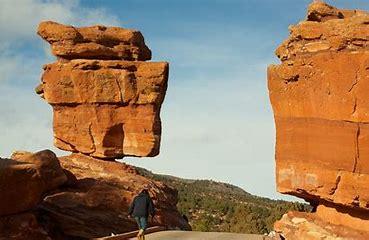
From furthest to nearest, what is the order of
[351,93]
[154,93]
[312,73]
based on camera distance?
1. [154,93]
2. [312,73]
3. [351,93]

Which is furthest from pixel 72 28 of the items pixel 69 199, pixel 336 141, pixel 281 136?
pixel 336 141

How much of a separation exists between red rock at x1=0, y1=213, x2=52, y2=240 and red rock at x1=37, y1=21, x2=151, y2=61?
10623mm

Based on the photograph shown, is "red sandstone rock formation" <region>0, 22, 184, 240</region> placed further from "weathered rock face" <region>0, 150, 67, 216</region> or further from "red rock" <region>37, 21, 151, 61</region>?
"weathered rock face" <region>0, 150, 67, 216</region>

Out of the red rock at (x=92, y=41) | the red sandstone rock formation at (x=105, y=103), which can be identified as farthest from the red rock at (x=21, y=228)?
the red rock at (x=92, y=41)

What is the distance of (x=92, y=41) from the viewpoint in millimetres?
32188

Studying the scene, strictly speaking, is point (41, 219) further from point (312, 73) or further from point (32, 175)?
point (312, 73)

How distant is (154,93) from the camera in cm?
3153

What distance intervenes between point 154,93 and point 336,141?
55.1 ft

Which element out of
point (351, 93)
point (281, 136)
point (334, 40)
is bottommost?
point (281, 136)

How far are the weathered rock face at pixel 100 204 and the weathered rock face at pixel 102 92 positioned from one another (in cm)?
195

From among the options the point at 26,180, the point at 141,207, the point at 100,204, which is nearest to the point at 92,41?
the point at 100,204

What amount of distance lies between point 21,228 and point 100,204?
4806mm

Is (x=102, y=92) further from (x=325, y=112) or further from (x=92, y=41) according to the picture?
(x=325, y=112)

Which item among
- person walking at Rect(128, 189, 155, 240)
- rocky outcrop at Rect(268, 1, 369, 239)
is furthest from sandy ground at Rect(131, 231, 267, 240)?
rocky outcrop at Rect(268, 1, 369, 239)
